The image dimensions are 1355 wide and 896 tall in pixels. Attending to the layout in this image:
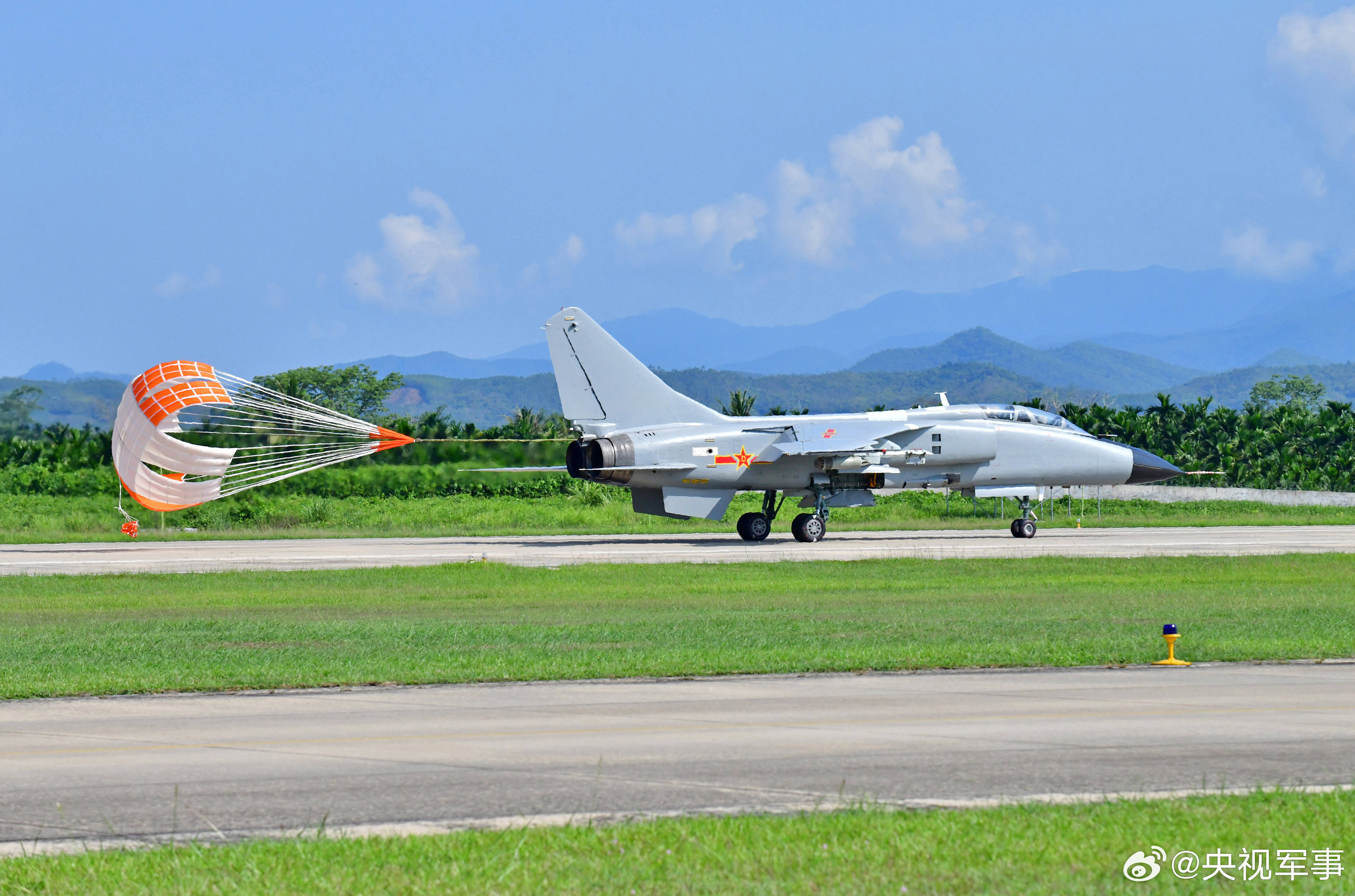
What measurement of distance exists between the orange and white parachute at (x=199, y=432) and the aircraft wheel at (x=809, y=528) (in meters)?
11.4

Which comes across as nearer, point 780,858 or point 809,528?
point 780,858

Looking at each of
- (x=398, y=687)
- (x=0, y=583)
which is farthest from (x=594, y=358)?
(x=398, y=687)

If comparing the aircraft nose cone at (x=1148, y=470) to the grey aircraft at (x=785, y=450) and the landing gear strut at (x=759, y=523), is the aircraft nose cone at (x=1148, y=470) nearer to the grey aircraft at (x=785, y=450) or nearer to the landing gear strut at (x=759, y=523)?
the grey aircraft at (x=785, y=450)

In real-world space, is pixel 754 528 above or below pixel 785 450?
below

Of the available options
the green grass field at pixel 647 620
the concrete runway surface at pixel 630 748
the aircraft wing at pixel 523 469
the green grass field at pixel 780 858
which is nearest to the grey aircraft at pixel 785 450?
the aircraft wing at pixel 523 469

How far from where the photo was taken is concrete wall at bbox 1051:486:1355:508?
180ft

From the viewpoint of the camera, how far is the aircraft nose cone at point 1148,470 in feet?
135

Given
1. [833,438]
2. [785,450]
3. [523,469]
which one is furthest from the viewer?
[523,469]

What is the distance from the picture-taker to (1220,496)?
55719mm

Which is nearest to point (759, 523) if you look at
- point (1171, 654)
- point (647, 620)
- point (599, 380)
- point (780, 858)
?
point (599, 380)

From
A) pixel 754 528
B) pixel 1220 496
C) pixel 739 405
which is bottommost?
pixel 754 528

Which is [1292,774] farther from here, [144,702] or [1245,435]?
[1245,435]

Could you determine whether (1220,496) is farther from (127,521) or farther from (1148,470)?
(127,521)

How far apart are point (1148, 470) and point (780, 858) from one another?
36.7 m
